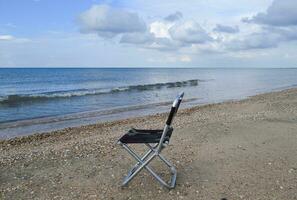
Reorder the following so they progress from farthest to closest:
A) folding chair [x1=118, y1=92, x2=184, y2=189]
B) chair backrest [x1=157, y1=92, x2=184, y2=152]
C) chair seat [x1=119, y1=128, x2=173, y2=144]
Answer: chair seat [x1=119, y1=128, x2=173, y2=144]
folding chair [x1=118, y1=92, x2=184, y2=189]
chair backrest [x1=157, y1=92, x2=184, y2=152]

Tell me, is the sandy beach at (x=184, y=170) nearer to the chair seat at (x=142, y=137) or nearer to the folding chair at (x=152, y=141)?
the folding chair at (x=152, y=141)

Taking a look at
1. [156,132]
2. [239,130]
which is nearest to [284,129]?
[239,130]

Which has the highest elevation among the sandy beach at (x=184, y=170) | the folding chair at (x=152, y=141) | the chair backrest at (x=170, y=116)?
the chair backrest at (x=170, y=116)

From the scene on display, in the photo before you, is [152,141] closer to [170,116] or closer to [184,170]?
[170,116]

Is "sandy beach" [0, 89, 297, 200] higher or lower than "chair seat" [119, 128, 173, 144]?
lower

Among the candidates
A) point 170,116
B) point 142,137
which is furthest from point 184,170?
point 170,116

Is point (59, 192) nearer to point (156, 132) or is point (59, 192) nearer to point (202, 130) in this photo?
point (156, 132)

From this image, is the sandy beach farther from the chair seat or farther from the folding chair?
the chair seat

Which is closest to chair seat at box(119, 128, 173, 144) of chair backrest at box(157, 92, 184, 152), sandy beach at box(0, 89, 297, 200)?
chair backrest at box(157, 92, 184, 152)

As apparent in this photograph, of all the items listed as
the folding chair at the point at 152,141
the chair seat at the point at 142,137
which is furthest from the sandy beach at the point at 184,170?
the chair seat at the point at 142,137

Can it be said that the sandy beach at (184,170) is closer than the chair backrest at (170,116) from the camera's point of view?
No

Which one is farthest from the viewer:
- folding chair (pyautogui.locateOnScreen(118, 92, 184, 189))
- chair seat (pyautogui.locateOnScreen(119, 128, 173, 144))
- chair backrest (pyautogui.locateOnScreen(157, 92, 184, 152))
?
chair seat (pyautogui.locateOnScreen(119, 128, 173, 144))

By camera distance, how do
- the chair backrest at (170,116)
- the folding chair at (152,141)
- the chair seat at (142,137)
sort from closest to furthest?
the chair backrest at (170,116), the folding chair at (152,141), the chair seat at (142,137)

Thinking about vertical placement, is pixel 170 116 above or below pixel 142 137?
above
